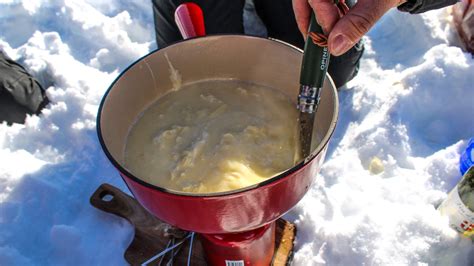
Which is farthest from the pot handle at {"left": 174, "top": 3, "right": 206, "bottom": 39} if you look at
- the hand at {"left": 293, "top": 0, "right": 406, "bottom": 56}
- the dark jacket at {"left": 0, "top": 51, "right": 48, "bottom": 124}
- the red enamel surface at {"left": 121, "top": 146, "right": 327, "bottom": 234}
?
the dark jacket at {"left": 0, "top": 51, "right": 48, "bottom": 124}

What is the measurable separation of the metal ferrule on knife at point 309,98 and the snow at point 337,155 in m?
0.52

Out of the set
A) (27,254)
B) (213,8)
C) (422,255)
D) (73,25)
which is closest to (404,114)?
(422,255)

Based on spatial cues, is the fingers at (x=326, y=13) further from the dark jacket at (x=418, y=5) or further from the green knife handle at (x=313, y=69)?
the dark jacket at (x=418, y=5)

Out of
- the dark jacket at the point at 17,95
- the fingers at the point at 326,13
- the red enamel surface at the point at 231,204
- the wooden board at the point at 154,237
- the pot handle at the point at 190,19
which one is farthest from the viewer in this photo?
the dark jacket at the point at 17,95

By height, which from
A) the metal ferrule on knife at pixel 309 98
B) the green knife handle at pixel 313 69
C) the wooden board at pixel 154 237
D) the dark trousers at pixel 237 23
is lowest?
the wooden board at pixel 154 237

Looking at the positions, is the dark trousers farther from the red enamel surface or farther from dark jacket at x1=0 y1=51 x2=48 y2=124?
the red enamel surface

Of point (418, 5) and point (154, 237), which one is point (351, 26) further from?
point (154, 237)

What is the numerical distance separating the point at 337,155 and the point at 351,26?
2.53 feet

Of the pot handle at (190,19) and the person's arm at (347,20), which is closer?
the person's arm at (347,20)

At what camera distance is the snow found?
121 centimetres

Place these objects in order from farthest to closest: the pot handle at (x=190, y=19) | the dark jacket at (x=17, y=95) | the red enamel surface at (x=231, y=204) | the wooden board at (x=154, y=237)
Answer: the dark jacket at (x=17, y=95) → the wooden board at (x=154, y=237) → the pot handle at (x=190, y=19) → the red enamel surface at (x=231, y=204)

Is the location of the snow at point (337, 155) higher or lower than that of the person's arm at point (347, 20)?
lower

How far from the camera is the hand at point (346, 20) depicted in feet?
2.48

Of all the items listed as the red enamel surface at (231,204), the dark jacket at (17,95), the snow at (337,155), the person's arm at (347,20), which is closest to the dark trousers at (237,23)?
the snow at (337,155)
